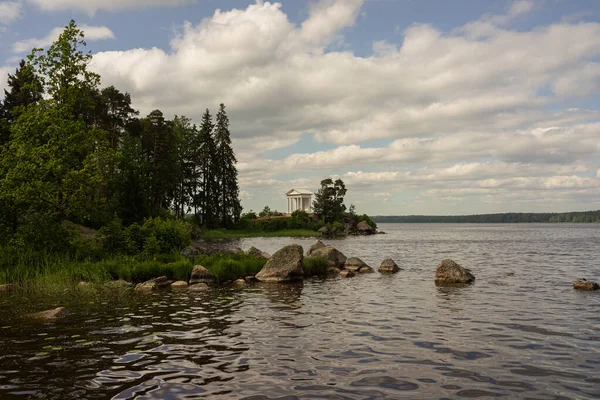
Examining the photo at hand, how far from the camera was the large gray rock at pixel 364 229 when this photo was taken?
106m

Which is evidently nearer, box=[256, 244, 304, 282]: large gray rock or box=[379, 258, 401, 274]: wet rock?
box=[256, 244, 304, 282]: large gray rock

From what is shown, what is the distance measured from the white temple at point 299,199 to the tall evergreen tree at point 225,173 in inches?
2229

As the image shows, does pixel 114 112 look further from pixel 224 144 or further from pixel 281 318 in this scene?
pixel 281 318

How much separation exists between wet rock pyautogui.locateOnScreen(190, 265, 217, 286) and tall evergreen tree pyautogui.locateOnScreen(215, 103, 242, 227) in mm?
61357

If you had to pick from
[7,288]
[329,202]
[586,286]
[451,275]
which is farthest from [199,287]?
[329,202]

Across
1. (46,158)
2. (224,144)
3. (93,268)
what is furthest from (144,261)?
(224,144)

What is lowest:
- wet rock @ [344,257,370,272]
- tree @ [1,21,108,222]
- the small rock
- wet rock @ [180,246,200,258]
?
the small rock

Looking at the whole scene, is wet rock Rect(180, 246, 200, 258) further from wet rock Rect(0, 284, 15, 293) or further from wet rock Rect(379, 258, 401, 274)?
wet rock Rect(379, 258, 401, 274)

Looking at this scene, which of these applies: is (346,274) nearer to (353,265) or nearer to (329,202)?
(353,265)

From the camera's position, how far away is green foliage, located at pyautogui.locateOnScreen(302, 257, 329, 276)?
25.2m

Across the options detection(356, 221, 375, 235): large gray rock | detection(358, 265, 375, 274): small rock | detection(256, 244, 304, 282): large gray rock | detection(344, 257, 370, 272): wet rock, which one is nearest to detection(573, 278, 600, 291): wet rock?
detection(358, 265, 375, 274): small rock

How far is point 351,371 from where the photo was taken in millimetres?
8352

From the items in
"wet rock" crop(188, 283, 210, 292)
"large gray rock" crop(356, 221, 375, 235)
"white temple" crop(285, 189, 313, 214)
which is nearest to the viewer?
"wet rock" crop(188, 283, 210, 292)

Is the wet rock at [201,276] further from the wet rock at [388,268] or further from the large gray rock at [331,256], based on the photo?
the wet rock at [388,268]
